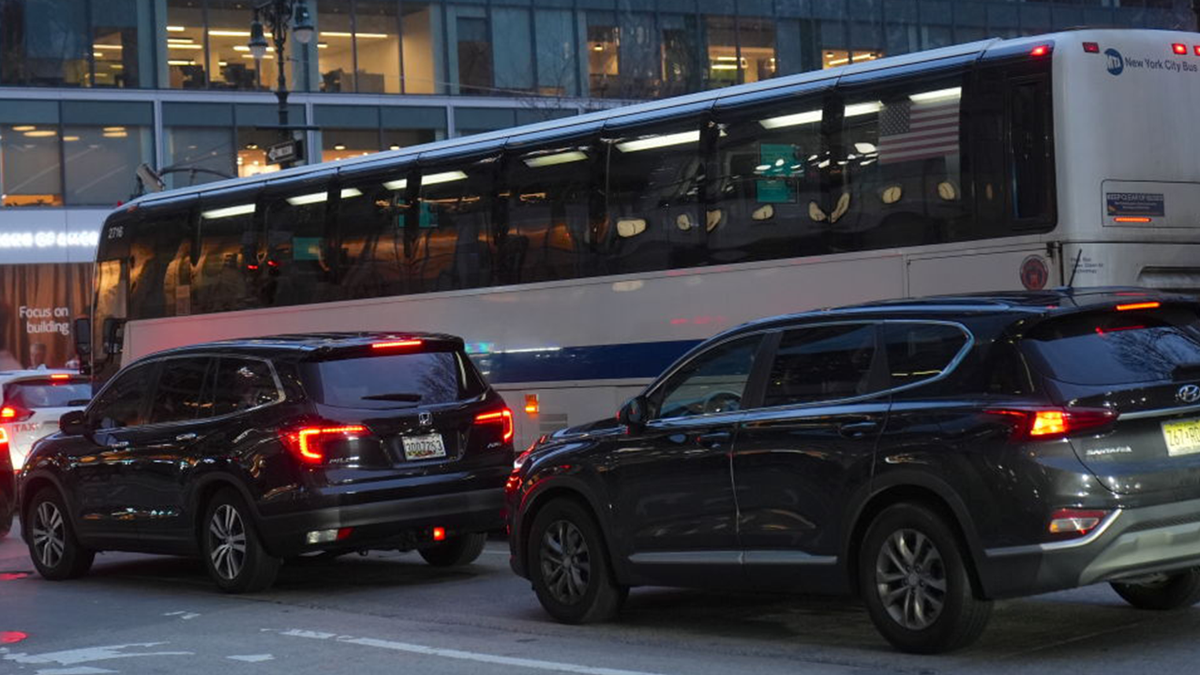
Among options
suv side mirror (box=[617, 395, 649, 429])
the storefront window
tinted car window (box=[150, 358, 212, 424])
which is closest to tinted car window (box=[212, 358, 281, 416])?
tinted car window (box=[150, 358, 212, 424])

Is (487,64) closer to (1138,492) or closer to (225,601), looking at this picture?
(225,601)

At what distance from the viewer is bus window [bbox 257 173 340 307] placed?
20.7 m

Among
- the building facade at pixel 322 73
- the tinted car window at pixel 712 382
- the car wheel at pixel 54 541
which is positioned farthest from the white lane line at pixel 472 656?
the building facade at pixel 322 73

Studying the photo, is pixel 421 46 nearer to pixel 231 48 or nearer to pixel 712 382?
pixel 231 48

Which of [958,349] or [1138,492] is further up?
[958,349]

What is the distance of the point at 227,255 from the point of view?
22438 mm

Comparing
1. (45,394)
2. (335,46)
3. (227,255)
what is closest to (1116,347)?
(227,255)

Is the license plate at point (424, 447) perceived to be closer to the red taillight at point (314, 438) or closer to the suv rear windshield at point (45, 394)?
the red taillight at point (314, 438)

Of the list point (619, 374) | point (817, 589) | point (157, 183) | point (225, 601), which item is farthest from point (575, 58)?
point (817, 589)

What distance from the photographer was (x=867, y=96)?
1470 centimetres

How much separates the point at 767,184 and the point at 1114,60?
319 cm

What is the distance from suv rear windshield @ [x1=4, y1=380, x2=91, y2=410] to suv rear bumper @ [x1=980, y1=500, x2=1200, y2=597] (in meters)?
18.1

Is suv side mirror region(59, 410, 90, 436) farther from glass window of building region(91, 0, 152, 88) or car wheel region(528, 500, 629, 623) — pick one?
glass window of building region(91, 0, 152, 88)

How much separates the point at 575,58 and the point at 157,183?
57.7 ft
